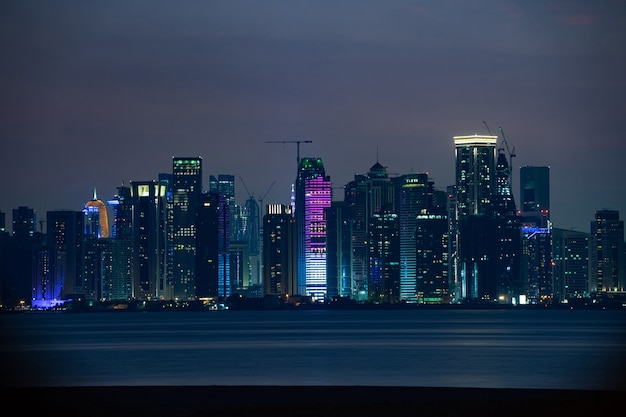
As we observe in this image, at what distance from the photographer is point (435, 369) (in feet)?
296

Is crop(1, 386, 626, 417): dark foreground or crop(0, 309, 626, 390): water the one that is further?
crop(0, 309, 626, 390): water

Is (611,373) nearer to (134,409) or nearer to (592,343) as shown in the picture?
(134,409)

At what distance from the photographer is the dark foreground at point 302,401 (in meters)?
48.6

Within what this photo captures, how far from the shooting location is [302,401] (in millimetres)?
56656

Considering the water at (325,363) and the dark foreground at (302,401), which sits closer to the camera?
the dark foreground at (302,401)

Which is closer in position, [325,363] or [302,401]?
[302,401]

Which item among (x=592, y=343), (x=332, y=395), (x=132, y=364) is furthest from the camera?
(x=592, y=343)

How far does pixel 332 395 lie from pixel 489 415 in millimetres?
15266

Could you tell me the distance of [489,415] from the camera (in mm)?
46781

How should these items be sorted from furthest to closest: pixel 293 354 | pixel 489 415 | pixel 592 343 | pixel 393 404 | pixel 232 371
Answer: pixel 592 343 < pixel 293 354 < pixel 232 371 < pixel 393 404 < pixel 489 415

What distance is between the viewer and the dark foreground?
48594 millimetres

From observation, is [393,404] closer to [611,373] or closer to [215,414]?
[215,414]

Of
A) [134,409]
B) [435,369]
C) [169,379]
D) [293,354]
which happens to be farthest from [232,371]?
[134,409]

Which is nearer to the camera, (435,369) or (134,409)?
(134,409)
